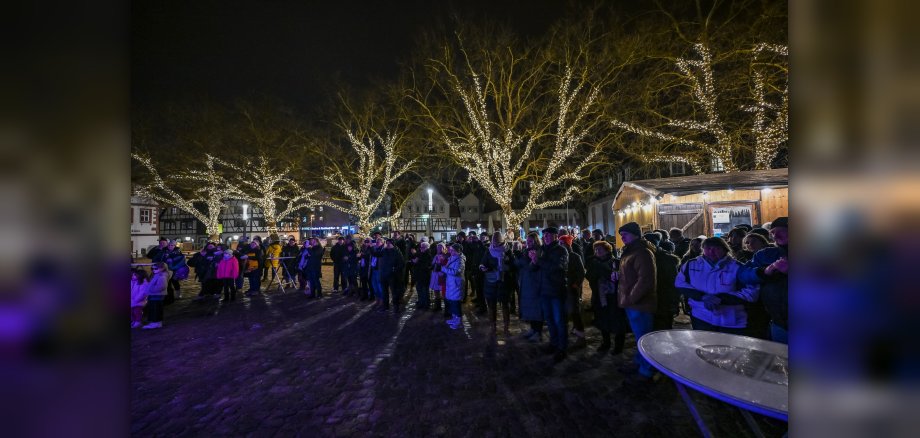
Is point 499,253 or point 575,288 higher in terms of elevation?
point 499,253

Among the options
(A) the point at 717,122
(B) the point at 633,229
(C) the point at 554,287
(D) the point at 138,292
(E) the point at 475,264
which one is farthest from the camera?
(A) the point at 717,122

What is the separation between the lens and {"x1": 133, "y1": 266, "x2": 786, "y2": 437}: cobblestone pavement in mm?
4012

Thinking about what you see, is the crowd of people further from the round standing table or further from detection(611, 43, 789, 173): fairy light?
detection(611, 43, 789, 173): fairy light

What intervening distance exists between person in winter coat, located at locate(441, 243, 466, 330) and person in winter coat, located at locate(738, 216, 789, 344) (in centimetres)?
523

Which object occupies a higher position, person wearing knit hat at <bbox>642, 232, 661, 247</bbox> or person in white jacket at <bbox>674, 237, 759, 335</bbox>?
person wearing knit hat at <bbox>642, 232, 661, 247</bbox>

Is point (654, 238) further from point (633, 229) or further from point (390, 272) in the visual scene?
point (390, 272)

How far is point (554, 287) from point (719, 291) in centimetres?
229

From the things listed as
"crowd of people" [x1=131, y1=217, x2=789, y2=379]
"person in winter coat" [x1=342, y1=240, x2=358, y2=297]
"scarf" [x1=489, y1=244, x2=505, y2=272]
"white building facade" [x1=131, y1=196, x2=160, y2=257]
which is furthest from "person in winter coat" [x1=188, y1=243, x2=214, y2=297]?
"white building facade" [x1=131, y1=196, x2=160, y2=257]

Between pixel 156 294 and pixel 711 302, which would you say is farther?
pixel 156 294

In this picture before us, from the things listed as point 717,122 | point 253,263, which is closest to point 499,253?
point 253,263

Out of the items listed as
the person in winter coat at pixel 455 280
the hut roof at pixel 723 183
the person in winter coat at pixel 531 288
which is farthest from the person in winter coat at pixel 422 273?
the hut roof at pixel 723 183

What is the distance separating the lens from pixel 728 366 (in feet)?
9.68
